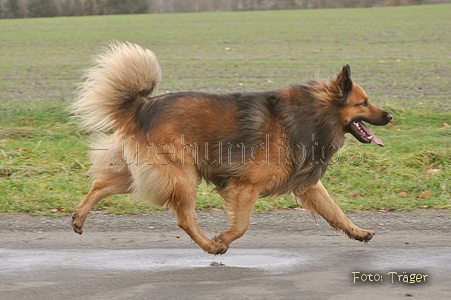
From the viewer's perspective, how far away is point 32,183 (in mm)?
7887

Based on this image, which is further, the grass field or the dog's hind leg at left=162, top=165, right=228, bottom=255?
the grass field

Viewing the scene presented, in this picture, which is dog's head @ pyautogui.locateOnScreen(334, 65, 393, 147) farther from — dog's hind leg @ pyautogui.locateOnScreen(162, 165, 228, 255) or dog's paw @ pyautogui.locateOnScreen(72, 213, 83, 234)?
dog's paw @ pyautogui.locateOnScreen(72, 213, 83, 234)

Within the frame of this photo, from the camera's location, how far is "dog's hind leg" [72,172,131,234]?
6.14 m

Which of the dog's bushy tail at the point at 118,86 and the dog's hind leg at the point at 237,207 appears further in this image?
the dog's bushy tail at the point at 118,86

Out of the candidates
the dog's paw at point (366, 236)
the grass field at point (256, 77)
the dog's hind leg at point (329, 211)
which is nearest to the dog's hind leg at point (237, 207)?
the dog's hind leg at point (329, 211)

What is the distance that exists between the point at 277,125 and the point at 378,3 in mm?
38779

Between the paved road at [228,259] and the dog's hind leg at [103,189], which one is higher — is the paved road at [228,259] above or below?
below

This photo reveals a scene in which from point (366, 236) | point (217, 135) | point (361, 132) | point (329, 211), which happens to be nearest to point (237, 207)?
point (217, 135)

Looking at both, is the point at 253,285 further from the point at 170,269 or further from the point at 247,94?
the point at 247,94

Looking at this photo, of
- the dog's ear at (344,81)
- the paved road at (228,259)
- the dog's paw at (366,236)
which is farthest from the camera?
the dog's paw at (366,236)

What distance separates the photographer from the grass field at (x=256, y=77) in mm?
7852

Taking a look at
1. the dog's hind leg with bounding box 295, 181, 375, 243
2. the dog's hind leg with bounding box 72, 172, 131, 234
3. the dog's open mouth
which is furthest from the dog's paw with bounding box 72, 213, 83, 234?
the dog's open mouth

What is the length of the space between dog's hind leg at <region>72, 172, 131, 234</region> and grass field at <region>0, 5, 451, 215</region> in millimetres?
864

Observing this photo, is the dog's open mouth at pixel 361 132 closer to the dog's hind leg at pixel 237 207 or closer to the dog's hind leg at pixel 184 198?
the dog's hind leg at pixel 237 207
